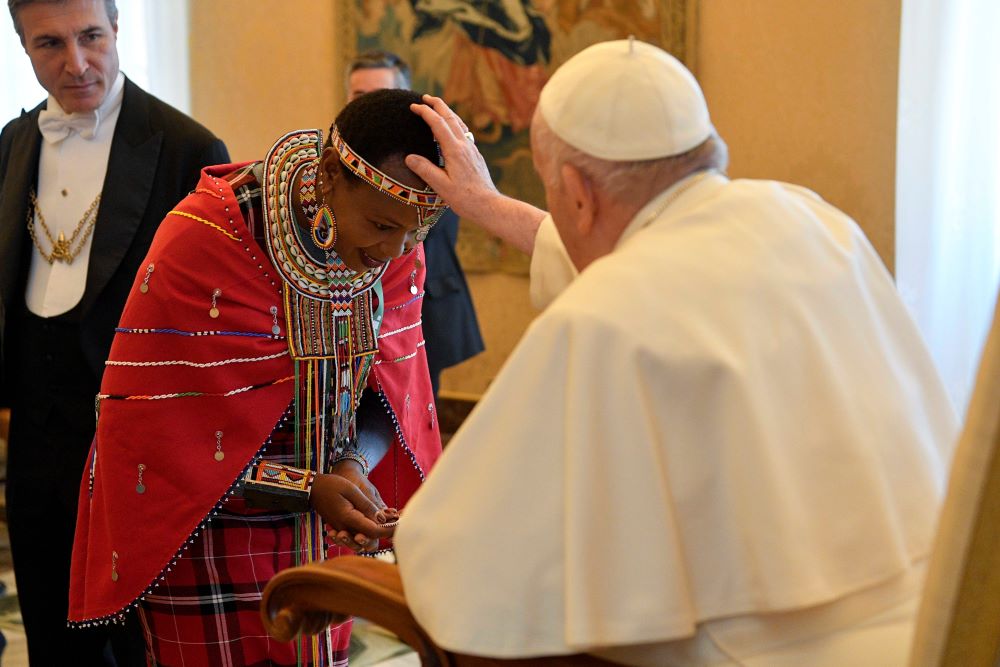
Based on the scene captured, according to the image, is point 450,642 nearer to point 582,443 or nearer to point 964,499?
point 582,443

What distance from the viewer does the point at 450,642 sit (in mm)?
1630

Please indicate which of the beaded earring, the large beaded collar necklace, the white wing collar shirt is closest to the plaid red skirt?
the large beaded collar necklace

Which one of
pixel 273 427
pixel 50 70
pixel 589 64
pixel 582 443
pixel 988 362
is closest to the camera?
pixel 988 362

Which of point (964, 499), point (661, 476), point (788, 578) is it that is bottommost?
point (788, 578)

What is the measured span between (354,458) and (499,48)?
419 cm

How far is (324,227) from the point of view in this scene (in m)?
2.57

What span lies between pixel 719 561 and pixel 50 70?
9.82 feet

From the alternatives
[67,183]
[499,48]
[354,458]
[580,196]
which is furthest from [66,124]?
[499,48]

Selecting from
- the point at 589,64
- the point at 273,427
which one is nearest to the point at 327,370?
the point at 273,427

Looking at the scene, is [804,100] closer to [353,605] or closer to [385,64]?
[385,64]

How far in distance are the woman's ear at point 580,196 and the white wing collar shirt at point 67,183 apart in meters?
2.20

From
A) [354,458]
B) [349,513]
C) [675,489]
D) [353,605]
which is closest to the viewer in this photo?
Answer: [675,489]

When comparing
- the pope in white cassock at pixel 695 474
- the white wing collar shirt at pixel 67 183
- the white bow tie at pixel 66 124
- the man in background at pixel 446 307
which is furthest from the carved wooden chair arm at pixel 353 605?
the man in background at pixel 446 307

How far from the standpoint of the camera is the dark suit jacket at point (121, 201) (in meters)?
3.61
